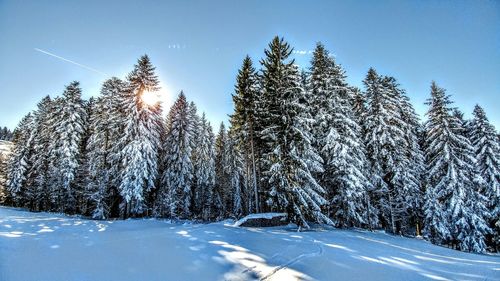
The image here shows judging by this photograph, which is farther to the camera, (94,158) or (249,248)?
(94,158)

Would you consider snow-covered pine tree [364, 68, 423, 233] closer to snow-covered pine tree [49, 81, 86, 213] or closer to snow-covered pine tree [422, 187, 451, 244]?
snow-covered pine tree [422, 187, 451, 244]

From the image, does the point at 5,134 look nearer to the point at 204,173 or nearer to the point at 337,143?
the point at 204,173

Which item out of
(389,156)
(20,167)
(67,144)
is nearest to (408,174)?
(389,156)

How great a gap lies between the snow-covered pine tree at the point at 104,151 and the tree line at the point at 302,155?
14 centimetres

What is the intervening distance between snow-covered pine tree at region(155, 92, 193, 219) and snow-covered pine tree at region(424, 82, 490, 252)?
89.7 ft

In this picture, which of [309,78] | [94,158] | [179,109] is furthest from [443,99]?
[94,158]

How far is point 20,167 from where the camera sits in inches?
1350

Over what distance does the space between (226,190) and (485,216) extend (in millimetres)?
35296

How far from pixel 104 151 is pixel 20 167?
56.3 feet

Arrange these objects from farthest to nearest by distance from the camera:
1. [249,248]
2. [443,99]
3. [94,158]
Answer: [94,158]
[443,99]
[249,248]

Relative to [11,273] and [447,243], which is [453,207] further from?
[11,273]

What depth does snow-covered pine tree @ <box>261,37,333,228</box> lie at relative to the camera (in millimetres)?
18328

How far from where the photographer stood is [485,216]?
2511 centimetres

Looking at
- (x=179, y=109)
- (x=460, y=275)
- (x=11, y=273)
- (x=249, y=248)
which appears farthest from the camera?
(x=179, y=109)
